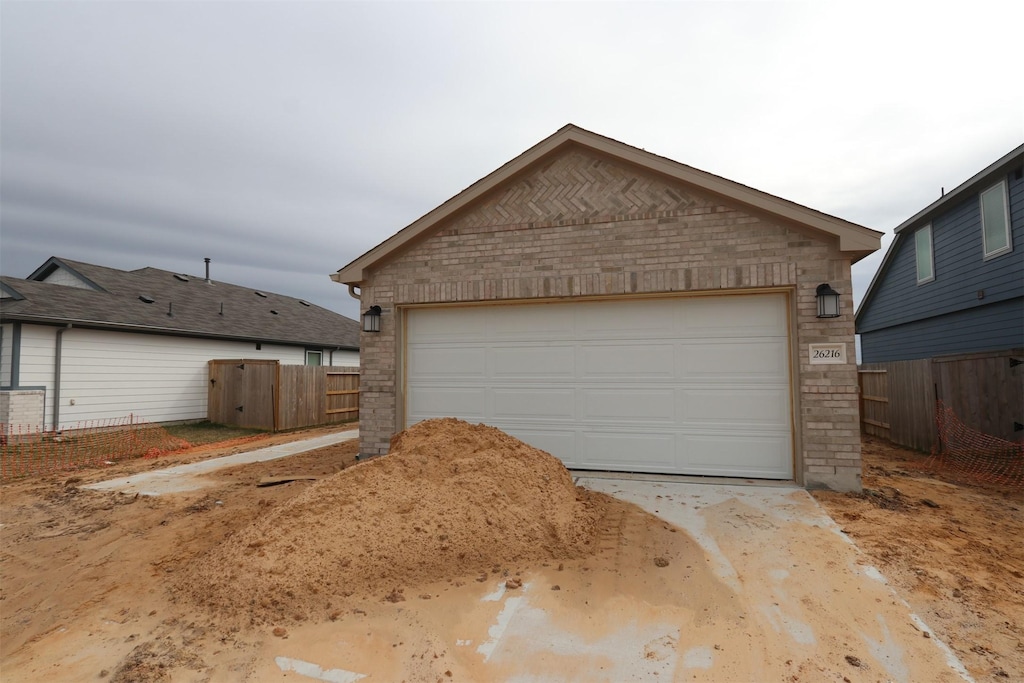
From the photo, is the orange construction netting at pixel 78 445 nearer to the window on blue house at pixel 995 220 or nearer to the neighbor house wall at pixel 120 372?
the neighbor house wall at pixel 120 372

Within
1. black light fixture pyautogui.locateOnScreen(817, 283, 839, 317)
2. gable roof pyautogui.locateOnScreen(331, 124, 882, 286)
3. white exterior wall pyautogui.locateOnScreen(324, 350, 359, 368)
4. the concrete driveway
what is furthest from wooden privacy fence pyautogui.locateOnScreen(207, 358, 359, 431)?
black light fixture pyautogui.locateOnScreen(817, 283, 839, 317)

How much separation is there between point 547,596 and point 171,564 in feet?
10.9

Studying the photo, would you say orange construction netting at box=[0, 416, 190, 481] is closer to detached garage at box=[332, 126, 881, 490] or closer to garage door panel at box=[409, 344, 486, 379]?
detached garage at box=[332, 126, 881, 490]

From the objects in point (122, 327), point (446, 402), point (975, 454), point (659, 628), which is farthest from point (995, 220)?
point (122, 327)

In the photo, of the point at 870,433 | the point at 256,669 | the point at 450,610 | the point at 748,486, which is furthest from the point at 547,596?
the point at 870,433

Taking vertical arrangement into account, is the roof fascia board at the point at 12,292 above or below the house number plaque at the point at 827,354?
above

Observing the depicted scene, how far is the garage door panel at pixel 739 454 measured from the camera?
6629mm

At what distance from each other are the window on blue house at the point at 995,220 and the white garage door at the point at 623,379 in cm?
798

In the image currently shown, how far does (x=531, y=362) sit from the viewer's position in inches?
298

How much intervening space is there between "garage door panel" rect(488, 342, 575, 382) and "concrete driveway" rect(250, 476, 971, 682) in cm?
330

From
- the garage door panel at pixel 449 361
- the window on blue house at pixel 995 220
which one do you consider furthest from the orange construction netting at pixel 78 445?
the window on blue house at pixel 995 220

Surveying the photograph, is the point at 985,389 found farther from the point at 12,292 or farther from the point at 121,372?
the point at 12,292

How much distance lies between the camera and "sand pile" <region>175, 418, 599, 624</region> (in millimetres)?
3693

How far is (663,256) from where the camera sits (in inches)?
271
